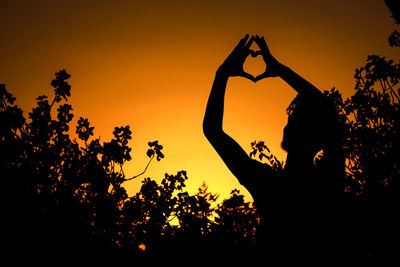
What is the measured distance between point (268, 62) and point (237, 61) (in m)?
0.42

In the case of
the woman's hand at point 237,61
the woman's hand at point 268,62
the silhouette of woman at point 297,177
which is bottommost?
the silhouette of woman at point 297,177

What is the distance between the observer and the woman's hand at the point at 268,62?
1.96 m

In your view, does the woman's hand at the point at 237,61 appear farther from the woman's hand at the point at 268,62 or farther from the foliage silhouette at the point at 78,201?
the foliage silhouette at the point at 78,201

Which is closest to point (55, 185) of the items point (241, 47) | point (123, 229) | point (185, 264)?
point (123, 229)

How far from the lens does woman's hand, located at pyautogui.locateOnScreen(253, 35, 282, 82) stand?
1964 millimetres

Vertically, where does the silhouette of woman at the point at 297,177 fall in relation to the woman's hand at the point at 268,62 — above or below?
below

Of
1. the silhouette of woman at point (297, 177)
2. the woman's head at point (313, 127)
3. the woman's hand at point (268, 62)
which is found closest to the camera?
the silhouette of woman at point (297, 177)

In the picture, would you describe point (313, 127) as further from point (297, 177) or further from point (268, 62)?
point (268, 62)

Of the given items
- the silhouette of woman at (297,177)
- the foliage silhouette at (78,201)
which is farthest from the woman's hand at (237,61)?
the foliage silhouette at (78,201)

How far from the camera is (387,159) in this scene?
37.4ft

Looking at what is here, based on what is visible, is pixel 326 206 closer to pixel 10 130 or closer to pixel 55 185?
pixel 10 130

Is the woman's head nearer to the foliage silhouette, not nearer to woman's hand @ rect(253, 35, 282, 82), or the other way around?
woman's hand @ rect(253, 35, 282, 82)

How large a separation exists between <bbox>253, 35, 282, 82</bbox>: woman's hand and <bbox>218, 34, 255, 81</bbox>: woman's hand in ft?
0.76

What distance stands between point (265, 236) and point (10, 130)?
472 inches
